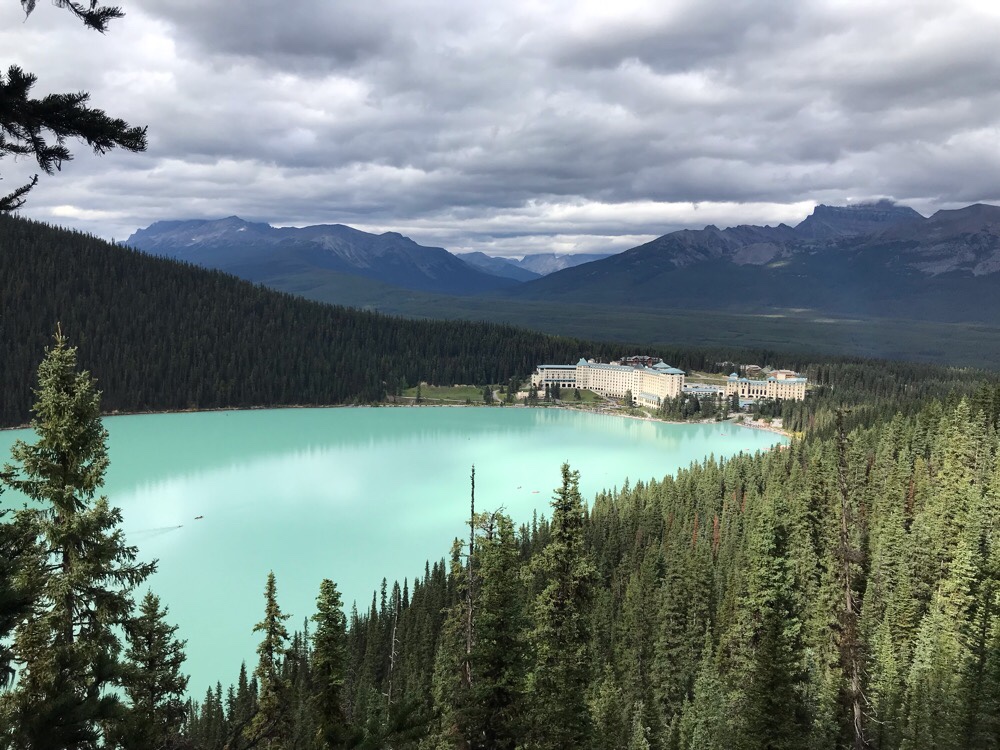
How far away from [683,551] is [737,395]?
273 ft

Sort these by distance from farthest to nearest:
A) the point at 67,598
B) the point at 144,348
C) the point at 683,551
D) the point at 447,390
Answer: the point at 447,390 < the point at 144,348 < the point at 683,551 < the point at 67,598

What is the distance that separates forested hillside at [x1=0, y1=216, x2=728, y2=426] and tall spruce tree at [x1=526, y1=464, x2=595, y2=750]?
85403mm

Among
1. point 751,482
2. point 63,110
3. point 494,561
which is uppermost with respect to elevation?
point 63,110

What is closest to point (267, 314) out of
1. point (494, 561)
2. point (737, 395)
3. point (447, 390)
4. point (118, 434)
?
point (447, 390)

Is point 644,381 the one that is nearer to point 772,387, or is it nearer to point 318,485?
point 772,387

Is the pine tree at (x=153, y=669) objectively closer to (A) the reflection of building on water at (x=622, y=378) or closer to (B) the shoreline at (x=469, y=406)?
(B) the shoreline at (x=469, y=406)

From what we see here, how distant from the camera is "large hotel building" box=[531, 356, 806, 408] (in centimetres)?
10425

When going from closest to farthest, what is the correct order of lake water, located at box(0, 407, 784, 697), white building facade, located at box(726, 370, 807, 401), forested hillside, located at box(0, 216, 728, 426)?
1. lake water, located at box(0, 407, 784, 697)
2. forested hillside, located at box(0, 216, 728, 426)
3. white building facade, located at box(726, 370, 807, 401)

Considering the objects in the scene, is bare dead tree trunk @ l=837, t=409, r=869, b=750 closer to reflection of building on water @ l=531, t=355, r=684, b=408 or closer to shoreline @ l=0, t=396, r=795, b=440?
shoreline @ l=0, t=396, r=795, b=440

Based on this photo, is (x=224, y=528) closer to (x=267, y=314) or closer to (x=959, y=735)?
(x=959, y=735)

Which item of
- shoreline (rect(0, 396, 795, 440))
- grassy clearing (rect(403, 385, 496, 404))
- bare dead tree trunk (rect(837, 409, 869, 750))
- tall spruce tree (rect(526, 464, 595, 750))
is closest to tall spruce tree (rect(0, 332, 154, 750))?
tall spruce tree (rect(526, 464, 595, 750))

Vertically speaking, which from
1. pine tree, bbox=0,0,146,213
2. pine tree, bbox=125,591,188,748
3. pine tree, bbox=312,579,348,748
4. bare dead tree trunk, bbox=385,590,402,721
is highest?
pine tree, bbox=0,0,146,213

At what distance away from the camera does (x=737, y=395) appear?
343ft

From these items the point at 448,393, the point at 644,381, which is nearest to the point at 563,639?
the point at 644,381
